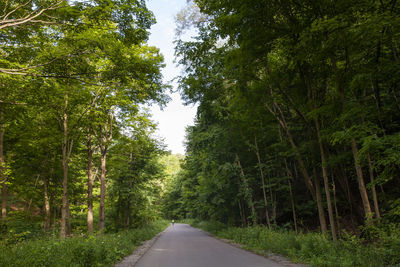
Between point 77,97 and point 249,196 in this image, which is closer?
point 77,97

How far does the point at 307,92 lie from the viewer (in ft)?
34.7

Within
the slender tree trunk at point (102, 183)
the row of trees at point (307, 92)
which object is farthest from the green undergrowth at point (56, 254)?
the row of trees at point (307, 92)

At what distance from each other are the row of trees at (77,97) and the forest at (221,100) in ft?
0.23

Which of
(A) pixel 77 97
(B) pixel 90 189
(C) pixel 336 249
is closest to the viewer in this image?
(C) pixel 336 249

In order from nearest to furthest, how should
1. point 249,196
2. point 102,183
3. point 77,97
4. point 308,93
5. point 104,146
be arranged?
point 308,93 < point 77,97 < point 102,183 < point 104,146 < point 249,196

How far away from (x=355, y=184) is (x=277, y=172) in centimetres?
478

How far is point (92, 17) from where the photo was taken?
662 centimetres

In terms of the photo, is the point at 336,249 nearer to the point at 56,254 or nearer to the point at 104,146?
the point at 56,254

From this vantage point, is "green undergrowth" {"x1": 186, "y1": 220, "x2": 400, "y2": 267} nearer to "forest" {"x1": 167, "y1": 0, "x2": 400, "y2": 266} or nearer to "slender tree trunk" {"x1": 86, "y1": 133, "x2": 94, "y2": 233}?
"forest" {"x1": 167, "y1": 0, "x2": 400, "y2": 266}

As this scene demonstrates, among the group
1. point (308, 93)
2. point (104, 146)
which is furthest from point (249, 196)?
point (104, 146)

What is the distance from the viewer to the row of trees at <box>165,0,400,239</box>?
20.4 ft

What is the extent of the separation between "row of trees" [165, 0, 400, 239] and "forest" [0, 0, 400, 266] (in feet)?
0.21

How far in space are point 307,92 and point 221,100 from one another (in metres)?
6.40

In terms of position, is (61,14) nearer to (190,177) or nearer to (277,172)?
(277,172)
